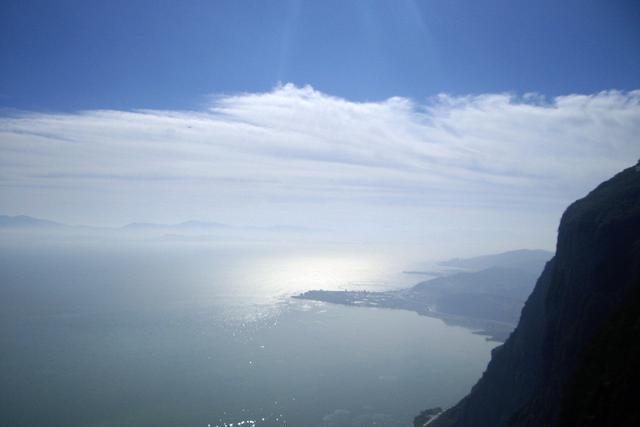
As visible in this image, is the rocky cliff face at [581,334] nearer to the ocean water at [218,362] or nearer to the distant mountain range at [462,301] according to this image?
the ocean water at [218,362]

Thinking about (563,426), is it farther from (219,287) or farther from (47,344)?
(219,287)

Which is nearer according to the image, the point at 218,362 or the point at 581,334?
the point at 581,334

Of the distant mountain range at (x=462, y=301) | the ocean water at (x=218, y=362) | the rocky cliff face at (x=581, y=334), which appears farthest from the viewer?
the distant mountain range at (x=462, y=301)

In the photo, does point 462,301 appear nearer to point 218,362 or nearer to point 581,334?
point 218,362

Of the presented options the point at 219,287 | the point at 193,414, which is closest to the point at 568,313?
the point at 193,414

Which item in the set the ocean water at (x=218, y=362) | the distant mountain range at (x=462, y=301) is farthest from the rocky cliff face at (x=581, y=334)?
the distant mountain range at (x=462, y=301)

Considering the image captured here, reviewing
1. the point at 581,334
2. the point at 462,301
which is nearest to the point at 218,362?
the point at 581,334
